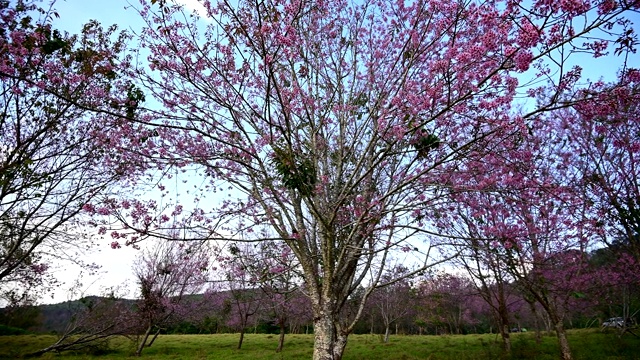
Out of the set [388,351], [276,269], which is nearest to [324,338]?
[276,269]

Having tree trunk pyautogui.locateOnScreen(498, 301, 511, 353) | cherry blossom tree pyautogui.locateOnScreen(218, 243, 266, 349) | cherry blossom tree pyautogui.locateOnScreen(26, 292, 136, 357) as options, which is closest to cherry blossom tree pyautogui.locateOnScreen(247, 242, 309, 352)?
cherry blossom tree pyautogui.locateOnScreen(218, 243, 266, 349)

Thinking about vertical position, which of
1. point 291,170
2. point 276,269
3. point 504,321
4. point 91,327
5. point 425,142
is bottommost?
point 91,327

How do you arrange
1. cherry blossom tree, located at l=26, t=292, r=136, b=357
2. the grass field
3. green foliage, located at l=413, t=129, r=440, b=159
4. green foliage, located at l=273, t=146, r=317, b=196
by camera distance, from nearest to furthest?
green foliage, located at l=273, t=146, r=317, b=196 < green foliage, located at l=413, t=129, r=440, b=159 < the grass field < cherry blossom tree, located at l=26, t=292, r=136, b=357

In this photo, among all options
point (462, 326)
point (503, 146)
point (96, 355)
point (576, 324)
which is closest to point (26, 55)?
point (503, 146)

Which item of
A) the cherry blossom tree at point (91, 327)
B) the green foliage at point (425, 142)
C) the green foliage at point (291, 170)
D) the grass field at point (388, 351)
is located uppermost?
the green foliage at point (425, 142)

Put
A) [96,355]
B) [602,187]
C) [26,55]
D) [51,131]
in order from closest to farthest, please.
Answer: [26,55] < [51,131] < [602,187] < [96,355]

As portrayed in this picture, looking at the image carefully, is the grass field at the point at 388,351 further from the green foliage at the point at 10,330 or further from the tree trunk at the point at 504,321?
the green foliage at the point at 10,330

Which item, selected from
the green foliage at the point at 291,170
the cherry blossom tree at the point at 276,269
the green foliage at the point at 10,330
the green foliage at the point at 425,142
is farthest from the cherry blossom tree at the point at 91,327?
the green foliage at the point at 425,142

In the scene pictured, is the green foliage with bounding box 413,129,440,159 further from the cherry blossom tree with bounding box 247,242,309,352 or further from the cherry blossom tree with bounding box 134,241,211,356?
the cherry blossom tree with bounding box 134,241,211,356

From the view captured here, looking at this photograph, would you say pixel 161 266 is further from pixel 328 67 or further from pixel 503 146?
pixel 503 146

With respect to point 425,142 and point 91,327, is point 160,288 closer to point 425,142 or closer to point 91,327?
point 91,327

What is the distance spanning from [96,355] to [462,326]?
4570cm

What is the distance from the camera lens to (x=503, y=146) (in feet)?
21.6

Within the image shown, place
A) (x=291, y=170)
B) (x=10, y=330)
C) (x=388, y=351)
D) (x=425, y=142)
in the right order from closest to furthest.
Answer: (x=291, y=170) → (x=425, y=142) → (x=388, y=351) → (x=10, y=330)
